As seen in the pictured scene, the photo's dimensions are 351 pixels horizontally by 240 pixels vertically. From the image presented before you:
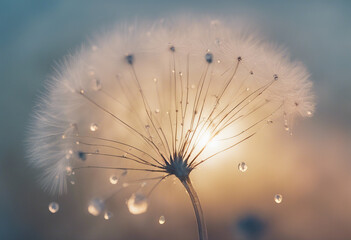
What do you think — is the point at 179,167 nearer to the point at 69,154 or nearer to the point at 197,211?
the point at 197,211

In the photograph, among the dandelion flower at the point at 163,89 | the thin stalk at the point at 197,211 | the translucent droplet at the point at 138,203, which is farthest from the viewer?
the dandelion flower at the point at 163,89

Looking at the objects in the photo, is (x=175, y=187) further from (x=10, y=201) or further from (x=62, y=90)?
(x=10, y=201)

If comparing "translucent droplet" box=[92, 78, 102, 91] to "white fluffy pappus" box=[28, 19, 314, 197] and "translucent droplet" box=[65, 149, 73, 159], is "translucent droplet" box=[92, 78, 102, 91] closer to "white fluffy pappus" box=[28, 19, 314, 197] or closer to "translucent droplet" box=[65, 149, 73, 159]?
"white fluffy pappus" box=[28, 19, 314, 197]

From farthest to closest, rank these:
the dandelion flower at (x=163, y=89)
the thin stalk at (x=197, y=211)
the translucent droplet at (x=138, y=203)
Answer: the dandelion flower at (x=163, y=89), the thin stalk at (x=197, y=211), the translucent droplet at (x=138, y=203)

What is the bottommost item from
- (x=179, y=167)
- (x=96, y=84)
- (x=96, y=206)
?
(x=96, y=206)

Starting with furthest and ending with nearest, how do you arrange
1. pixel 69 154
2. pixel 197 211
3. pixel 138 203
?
pixel 69 154 → pixel 197 211 → pixel 138 203

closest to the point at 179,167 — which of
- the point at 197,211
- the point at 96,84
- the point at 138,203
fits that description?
the point at 197,211

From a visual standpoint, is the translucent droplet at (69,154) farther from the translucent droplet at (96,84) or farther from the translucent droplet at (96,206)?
the translucent droplet at (96,206)

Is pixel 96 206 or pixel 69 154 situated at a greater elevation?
pixel 69 154

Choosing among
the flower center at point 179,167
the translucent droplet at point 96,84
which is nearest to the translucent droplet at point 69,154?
the translucent droplet at point 96,84
